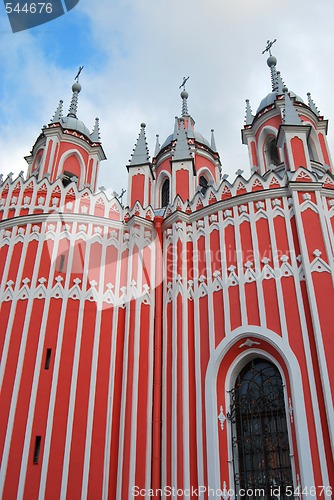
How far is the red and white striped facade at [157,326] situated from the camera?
10.8m

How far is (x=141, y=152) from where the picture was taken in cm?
1753

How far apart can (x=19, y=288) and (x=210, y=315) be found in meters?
5.26

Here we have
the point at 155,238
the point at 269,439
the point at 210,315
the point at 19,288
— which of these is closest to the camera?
the point at 269,439

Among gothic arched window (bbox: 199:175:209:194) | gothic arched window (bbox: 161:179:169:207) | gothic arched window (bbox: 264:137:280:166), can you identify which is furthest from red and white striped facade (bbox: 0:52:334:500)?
gothic arched window (bbox: 199:175:209:194)

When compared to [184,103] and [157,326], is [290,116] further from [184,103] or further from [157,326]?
[184,103]

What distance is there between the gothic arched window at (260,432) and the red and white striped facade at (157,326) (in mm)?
235

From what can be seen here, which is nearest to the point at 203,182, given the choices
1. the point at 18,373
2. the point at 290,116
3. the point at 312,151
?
the point at 312,151

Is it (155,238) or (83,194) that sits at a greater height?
(83,194)

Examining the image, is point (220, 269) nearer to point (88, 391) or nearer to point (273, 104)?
point (88, 391)

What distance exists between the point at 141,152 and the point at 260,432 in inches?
413

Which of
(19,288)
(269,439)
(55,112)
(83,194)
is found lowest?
(269,439)

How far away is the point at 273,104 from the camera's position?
20.3 metres

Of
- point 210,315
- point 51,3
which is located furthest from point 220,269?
point 51,3

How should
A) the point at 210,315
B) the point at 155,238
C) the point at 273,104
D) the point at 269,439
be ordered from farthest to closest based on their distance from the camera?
1. the point at 273,104
2. the point at 155,238
3. the point at 210,315
4. the point at 269,439
